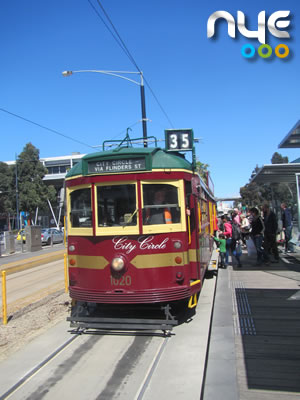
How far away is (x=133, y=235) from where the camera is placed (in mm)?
5832

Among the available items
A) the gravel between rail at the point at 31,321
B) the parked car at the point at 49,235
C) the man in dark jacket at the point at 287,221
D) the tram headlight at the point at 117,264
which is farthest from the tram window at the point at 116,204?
the parked car at the point at 49,235

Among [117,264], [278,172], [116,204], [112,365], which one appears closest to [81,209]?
[116,204]

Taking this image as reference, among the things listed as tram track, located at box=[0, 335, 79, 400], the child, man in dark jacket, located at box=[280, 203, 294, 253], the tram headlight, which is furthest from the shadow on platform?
man in dark jacket, located at box=[280, 203, 294, 253]

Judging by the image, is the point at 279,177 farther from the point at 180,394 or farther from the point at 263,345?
the point at 180,394

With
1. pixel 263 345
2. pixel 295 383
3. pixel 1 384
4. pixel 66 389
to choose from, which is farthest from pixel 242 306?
pixel 1 384

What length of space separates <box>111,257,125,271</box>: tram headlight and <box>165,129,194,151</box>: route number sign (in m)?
2.26

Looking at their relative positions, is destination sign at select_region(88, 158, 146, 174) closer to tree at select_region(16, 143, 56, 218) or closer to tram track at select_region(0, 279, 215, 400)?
tram track at select_region(0, 279, 215, 400)

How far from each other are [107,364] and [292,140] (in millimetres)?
12764

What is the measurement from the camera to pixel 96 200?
6.02 meters

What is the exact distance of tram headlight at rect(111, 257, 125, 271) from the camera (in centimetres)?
575

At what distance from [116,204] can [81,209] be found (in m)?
0.69

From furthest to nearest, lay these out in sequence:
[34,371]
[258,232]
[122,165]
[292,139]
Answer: [292,139] < [258,232] < [122,165] < [34,371]

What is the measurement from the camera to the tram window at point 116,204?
5.94 metres

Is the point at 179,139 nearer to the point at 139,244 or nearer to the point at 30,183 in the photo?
the point at 139,244
